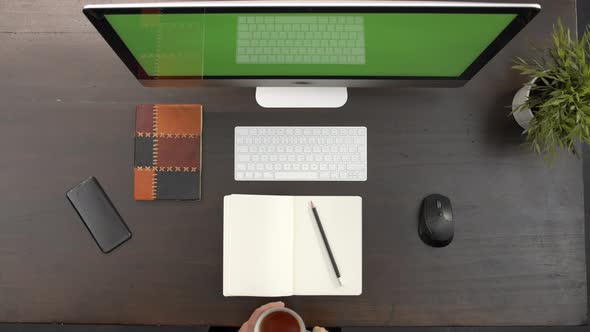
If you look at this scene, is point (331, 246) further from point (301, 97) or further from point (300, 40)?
point (300, 40)

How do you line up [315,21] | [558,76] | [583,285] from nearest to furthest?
1. [315,21]
2. [558,76]
3. [583,285]

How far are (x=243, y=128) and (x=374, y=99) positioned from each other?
32cm

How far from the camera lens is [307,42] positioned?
0.68 m

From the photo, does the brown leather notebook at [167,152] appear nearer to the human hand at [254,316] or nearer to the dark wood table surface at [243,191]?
the dark wood table surface at [243,191]

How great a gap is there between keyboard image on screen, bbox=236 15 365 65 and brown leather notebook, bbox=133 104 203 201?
0.75ft

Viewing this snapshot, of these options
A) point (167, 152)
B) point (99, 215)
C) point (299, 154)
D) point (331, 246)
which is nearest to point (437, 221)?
point (331, 246)

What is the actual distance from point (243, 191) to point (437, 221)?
44 cm

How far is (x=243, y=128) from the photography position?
2.95 feet

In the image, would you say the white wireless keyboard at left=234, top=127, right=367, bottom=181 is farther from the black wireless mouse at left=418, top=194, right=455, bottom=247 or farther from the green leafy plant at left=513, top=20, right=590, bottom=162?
the green leafy plant at left=513, top=20, right=590, bottom=162

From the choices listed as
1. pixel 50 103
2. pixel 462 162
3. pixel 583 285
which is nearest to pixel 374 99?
pixel 462 162

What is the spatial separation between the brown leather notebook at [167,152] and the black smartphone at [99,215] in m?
0.07

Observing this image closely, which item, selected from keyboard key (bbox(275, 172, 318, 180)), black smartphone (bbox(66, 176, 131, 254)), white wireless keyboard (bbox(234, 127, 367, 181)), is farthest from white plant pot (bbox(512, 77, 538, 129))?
black smartphone (bbox(66, 176, 131, 254))

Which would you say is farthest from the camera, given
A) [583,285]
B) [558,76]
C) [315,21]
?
[583,285]

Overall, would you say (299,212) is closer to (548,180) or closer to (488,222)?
(488,222)
